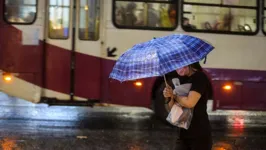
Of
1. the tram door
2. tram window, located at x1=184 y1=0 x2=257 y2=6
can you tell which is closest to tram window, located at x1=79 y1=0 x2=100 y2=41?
the tram door

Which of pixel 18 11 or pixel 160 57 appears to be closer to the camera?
pixel 160 57

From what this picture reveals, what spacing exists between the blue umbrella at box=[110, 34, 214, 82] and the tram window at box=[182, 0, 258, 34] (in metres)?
4.86

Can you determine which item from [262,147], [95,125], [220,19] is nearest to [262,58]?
[220,19]

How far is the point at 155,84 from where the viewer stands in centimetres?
883

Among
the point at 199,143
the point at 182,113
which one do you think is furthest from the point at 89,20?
the point at 199,143

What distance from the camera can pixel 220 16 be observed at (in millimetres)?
8859

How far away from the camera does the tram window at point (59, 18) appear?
8516 millimetres

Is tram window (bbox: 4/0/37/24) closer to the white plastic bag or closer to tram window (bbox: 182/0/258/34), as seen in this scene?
tram window (bbox: 182/0/258/34)

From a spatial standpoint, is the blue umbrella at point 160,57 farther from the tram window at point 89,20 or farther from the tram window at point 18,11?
the tram window at point 18,11

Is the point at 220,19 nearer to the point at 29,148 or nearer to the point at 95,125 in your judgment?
the point at 95,125

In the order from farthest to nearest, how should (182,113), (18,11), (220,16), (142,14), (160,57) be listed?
(220,16)
(142,14)
(18,11)
(182,113)
(160,57)

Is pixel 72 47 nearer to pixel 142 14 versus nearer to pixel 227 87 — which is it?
pixel 142 14

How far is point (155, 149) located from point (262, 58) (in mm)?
3490

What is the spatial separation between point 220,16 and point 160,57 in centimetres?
541
